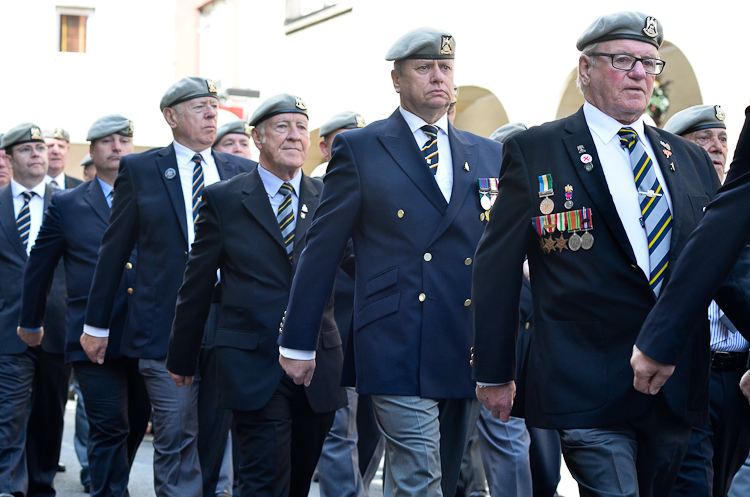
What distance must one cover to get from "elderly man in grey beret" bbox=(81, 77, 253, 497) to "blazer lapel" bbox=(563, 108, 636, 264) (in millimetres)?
3055

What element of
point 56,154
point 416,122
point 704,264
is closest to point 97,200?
point 416,122

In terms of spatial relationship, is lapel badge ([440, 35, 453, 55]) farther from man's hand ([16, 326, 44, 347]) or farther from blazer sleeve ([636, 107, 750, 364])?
man's hand ([16, 326, 44, 347])

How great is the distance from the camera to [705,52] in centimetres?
984

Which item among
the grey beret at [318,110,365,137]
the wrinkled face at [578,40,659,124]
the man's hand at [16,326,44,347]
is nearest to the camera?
the wrinkled face at [578,40,659,124]

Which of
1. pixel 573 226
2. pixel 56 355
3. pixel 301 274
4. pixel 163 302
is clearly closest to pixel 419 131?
pixel 301 274

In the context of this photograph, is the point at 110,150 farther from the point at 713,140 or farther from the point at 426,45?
the point at 713,140

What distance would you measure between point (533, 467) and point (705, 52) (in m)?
5.30

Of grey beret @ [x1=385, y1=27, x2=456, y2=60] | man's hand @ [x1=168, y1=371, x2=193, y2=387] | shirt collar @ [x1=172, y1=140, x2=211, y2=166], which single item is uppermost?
grey beret @ [x1=385, y1=27, x2=456, y2=60]

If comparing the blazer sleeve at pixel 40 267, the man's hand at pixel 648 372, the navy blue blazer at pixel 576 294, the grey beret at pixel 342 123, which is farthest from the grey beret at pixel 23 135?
the man's hand at pixel 648 372

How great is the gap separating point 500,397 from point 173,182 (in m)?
3.20

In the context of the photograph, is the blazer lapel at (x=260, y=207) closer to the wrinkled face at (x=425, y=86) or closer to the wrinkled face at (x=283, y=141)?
the wrinkled face at (x=283, y=141)

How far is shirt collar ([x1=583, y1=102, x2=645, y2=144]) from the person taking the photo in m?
3.65

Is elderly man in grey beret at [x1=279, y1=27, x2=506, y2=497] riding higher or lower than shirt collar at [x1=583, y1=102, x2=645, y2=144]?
lower

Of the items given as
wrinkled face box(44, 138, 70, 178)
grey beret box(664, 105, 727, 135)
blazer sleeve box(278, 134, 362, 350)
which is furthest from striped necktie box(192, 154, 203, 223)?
wrinkled face box(44, 138, 70, 178)
